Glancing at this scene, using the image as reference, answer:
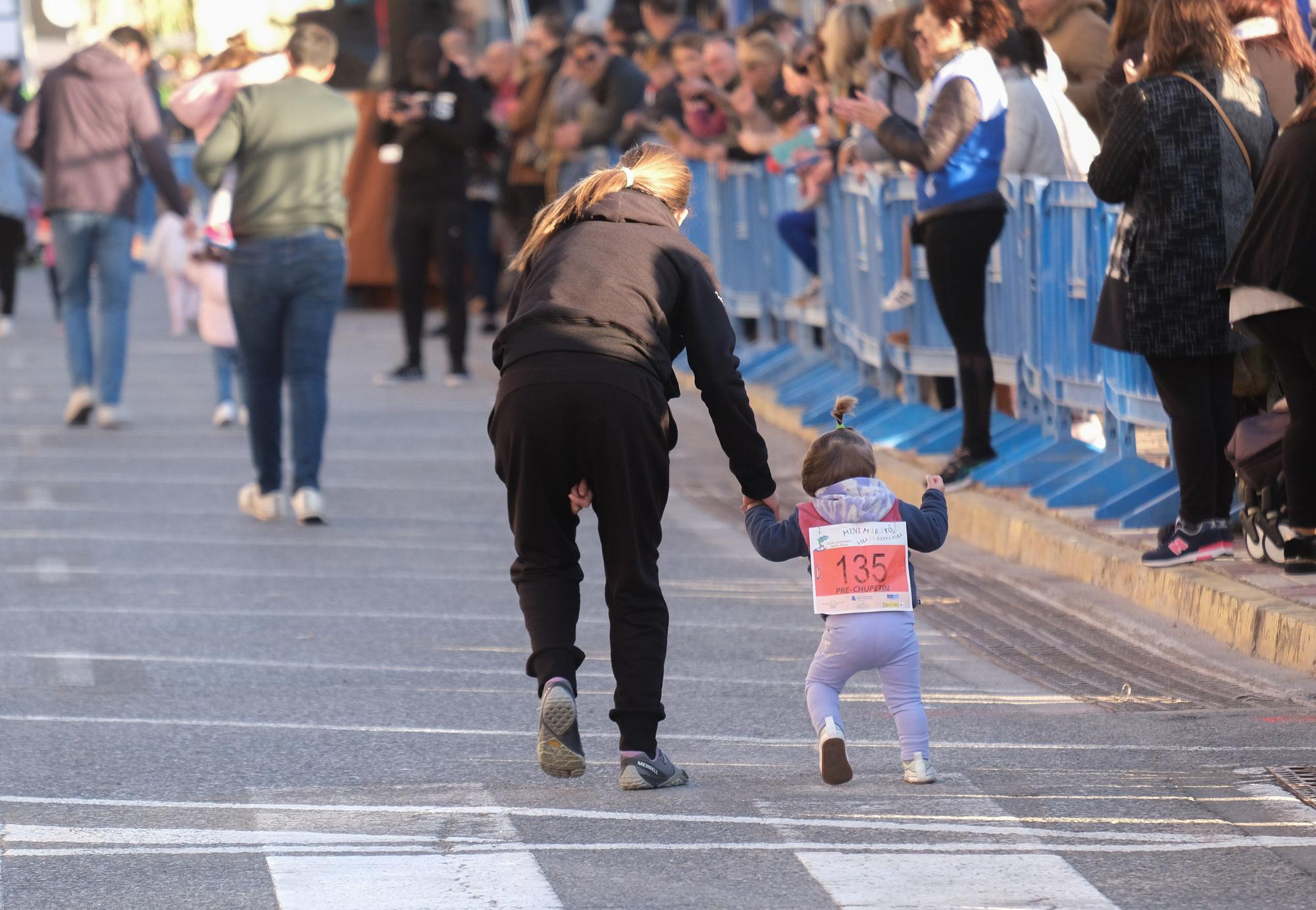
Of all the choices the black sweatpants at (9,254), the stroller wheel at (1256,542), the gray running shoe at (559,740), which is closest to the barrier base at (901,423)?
the stroller wheel at (1256,542)

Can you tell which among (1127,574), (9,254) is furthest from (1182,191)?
(9,254)

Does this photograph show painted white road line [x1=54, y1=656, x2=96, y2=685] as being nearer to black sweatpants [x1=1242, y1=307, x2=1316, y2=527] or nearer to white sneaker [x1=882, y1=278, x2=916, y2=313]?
black sweatpants [x1=1242, y1=307, x2=1316, y2=527]

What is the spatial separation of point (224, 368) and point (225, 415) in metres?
0.44

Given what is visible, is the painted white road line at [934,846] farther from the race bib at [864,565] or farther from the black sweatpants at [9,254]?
the black sweatpants at [9,254]

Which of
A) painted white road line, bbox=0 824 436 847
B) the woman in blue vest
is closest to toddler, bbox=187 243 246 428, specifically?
the woman in blue vest

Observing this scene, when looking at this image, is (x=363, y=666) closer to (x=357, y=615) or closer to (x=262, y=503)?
(x=357, y=615)

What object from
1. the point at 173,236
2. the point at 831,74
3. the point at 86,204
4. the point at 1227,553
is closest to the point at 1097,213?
the point at 1227,553

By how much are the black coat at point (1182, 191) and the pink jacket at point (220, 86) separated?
4447 millimetres

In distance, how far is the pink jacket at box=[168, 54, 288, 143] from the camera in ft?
37.0

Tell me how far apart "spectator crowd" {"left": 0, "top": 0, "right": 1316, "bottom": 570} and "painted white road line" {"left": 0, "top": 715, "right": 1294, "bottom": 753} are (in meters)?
1.41

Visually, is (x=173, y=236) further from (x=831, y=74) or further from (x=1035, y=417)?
(x=1035, y=417)

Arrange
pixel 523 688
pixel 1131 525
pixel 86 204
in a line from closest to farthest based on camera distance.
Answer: pixel 523 688, pixel 1131 525, pixel 86 204

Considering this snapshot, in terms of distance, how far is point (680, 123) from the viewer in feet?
56.9

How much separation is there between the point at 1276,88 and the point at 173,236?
13.8 metres
